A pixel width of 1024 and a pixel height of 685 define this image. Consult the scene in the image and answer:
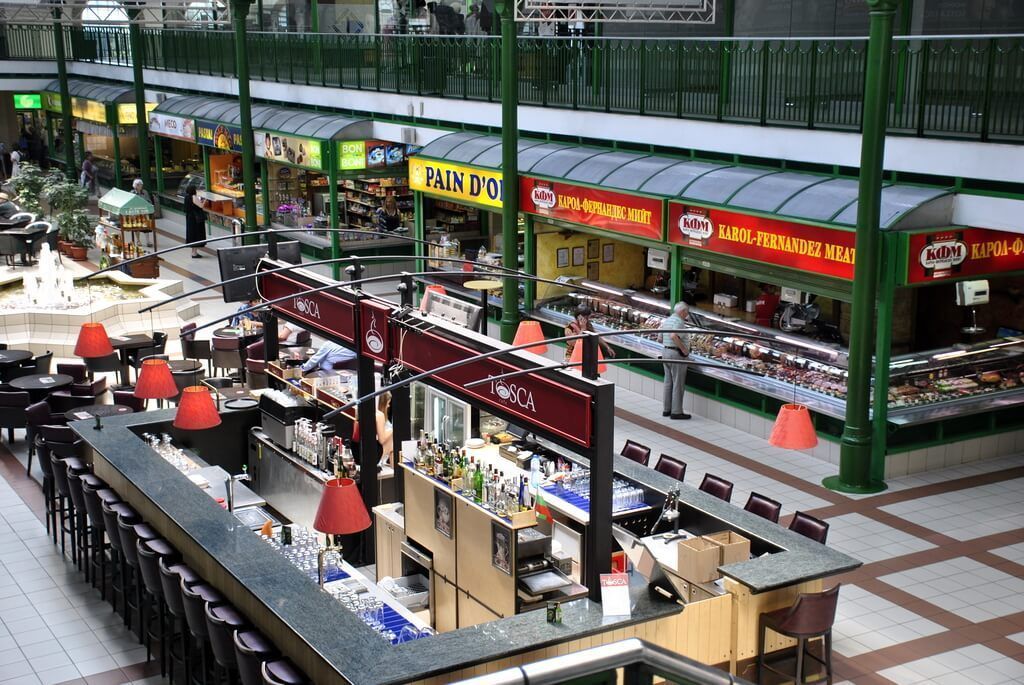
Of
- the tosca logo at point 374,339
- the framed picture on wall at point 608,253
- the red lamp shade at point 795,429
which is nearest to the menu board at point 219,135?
the framed picture on wall at point 608,253

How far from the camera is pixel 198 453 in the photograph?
1352cm

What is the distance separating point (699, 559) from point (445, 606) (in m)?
2.42

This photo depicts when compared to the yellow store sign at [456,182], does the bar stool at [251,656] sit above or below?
below

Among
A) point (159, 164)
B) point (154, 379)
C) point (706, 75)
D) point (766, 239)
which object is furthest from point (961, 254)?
point (159, 164)

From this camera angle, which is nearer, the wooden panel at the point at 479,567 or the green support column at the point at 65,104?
the wooden panel at the point at 479,567

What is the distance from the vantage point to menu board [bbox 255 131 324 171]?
23.9m

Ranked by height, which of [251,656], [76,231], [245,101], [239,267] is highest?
[245,101]

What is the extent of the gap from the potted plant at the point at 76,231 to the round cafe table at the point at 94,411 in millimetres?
11721

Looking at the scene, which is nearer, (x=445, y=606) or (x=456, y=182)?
(x=445, y=606)

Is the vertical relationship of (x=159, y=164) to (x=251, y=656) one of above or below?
above

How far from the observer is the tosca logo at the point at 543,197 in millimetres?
18203

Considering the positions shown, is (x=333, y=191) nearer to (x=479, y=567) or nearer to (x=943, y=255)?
(x=943, y=255)

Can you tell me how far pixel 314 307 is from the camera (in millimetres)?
12227

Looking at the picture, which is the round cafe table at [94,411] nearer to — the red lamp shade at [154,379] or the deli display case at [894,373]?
the red lamp shade at [154,379]
